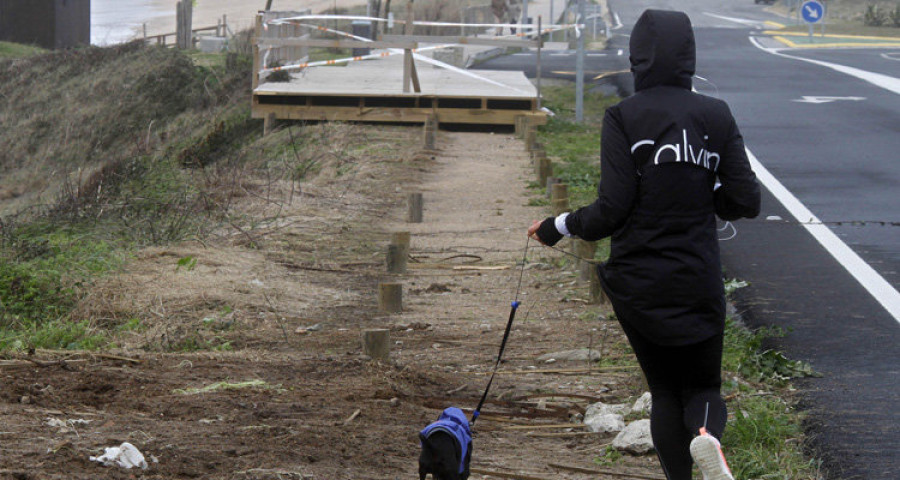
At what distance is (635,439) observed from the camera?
5379 millimetres

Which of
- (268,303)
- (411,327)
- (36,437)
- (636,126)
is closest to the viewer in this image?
(636,126)

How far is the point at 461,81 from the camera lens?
22594mm

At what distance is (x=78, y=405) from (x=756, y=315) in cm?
429

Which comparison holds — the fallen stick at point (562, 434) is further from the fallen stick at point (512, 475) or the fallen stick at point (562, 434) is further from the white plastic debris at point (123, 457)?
the white plastic debris at point (123, 457)

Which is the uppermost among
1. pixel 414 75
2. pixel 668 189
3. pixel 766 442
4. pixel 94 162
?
pixel 668 189

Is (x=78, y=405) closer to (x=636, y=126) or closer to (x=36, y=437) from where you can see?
(x=36, y=437)

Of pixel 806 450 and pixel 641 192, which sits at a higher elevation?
pixel 641 192

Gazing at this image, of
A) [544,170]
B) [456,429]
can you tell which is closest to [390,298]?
[456,429]

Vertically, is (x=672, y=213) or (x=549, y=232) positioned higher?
(x=672, y=213)

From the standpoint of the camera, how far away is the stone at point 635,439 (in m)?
5.35

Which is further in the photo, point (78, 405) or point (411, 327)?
point (411, 327)

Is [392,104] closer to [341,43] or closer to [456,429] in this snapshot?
[341,43]

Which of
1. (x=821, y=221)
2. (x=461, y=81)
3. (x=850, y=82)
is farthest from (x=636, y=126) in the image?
(x=850, y=82)

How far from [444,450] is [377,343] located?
8.65 ft
